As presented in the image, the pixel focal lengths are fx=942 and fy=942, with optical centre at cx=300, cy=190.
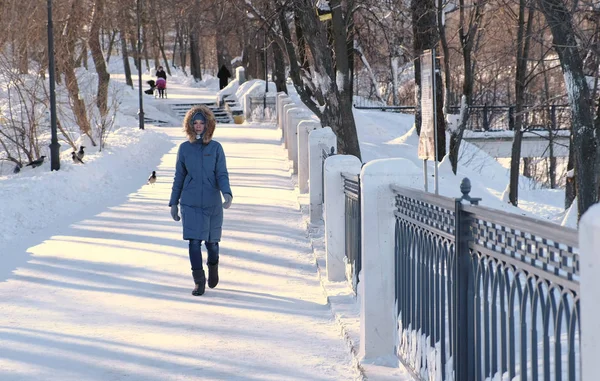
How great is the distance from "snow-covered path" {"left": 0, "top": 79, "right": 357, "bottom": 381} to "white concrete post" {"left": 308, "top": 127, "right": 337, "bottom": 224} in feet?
1.20

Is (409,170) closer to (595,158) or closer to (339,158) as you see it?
(339,158)

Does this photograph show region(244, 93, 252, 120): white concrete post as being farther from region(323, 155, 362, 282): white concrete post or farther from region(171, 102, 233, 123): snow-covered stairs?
region(323, 155, 362, 282): white concrete post

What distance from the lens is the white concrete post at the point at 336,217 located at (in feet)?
31.1

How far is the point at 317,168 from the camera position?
13.6m

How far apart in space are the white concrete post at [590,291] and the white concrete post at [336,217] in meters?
6.55

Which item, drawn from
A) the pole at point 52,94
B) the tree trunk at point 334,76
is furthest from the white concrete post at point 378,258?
the pole at point 52,94

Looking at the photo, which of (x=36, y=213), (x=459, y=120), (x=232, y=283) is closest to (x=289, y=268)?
(x=232, y=283)

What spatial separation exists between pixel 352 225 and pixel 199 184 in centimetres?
147

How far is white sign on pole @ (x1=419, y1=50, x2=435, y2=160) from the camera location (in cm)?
735

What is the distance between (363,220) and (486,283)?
2.10 m

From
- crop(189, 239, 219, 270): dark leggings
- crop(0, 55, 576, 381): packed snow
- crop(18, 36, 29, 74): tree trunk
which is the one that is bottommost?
crop(0, 55, 576, 381): packed snow

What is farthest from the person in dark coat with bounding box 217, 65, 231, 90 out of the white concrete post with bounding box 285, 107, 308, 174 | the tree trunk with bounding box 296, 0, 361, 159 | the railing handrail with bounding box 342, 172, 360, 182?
the railing handrail with bounding box 342, 172, 360, 182

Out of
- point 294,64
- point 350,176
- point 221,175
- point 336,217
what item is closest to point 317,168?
point 336,217

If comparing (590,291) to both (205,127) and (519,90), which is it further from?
(519,90)
